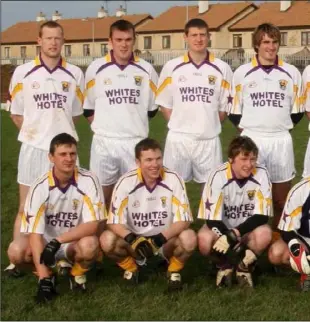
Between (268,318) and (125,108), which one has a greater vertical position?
(125,108)

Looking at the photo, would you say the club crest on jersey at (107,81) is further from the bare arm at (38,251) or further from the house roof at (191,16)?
the house roof at (191,16)

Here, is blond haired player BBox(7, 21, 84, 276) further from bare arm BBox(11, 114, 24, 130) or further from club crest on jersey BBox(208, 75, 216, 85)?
club crest on jersey BBox(208, 75, 216, 85)

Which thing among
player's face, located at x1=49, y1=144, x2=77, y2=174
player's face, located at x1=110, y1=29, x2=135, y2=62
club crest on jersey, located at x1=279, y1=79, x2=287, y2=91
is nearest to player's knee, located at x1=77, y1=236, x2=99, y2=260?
player's face, located at x1=49, y1=144, x2=77, y2=174

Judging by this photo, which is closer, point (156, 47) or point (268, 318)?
point (268, 318)

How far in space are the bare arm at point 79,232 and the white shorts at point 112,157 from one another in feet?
2.89

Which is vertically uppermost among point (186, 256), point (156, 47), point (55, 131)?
point (156, 47)

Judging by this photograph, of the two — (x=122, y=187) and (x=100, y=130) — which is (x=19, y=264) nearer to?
(x=122, y=187)

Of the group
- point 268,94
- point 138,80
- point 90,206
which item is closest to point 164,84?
→ point 138,80

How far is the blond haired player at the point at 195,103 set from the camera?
518cm

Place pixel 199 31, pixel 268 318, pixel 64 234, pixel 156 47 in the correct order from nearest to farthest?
1. pixel 268 318
2. pixel 64 234
3. pixel 199 31
4. pixel 156 47

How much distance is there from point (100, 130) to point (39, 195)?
1009 millimetres

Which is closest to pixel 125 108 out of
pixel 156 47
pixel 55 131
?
pixel 55 131

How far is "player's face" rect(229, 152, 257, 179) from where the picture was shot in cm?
453

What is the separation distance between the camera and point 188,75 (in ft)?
17.1
